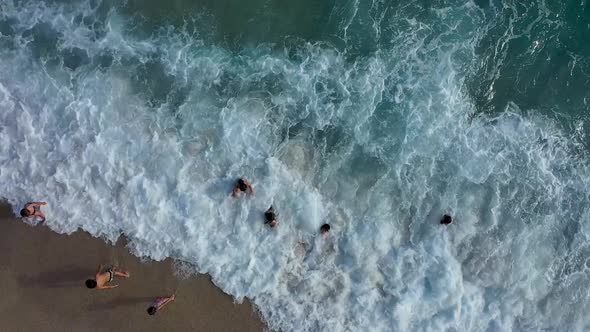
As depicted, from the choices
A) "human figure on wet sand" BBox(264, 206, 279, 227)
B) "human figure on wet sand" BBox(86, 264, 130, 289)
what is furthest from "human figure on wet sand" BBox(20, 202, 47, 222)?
"human figure on wet sand" BBox(264, 206, 279, 227)

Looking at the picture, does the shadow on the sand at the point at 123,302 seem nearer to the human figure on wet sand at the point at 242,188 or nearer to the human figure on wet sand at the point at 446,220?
the human figure on wet sand at the point at 242,188

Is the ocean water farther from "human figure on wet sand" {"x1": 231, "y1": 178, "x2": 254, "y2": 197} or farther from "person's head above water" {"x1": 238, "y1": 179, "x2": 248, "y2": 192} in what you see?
"person's head above water" {"x1": 238, "y1": 179, "x2": 248, "y2": 192}

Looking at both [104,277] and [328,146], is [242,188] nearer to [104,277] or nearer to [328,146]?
[328,146]

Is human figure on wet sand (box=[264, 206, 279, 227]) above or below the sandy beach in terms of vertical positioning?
above

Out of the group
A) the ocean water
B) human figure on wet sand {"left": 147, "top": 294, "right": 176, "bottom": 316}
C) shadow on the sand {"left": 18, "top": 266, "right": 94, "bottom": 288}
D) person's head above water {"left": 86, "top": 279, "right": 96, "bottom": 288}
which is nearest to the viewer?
person's head above water {"left": 86, "top": 279, "right": 96, "bottom": 288}

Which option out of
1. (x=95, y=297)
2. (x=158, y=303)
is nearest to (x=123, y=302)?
(x=95, y=297)

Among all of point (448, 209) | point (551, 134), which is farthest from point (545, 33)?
point (448, 209)

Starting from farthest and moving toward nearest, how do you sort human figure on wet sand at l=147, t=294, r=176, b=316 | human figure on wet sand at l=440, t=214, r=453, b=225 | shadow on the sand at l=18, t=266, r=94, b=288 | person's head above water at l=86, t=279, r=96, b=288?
human figure on wet sand at l=440, t=214, r=453, b=225 → shadow on the sand at l=18, t=266, r=94, b=288 → human figure on wet sand at l=147, t=294, r=176, b=316 → person's head above water at l=86, t=279, r=96, b=288

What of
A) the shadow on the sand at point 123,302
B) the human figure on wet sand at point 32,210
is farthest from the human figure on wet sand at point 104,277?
the human figure on wet sand at point 32,210
